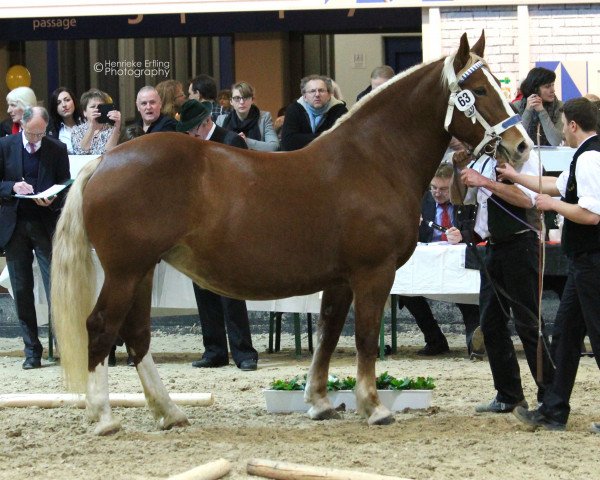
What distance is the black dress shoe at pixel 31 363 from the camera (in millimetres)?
10086

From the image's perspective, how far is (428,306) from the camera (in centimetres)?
1059

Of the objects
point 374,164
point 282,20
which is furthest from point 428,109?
point 282,20

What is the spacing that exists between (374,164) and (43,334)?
5837mm

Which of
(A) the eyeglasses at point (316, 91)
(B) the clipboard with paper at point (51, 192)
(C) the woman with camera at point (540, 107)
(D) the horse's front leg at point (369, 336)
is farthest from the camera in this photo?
(C) the woman with camera at point (540, 107)

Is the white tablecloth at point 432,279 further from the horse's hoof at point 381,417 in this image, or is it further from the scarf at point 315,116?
the horse's hoof at point 381,417

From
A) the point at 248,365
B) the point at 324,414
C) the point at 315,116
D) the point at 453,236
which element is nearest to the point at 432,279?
the point at 453,236

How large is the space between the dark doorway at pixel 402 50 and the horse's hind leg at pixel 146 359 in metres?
9.57

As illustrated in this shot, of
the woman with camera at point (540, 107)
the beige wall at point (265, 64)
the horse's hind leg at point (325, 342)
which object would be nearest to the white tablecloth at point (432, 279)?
the woman with camera at point (540, 107)

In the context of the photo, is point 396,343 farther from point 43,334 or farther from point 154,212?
point 154,212

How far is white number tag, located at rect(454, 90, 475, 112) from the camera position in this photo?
698 centimetres

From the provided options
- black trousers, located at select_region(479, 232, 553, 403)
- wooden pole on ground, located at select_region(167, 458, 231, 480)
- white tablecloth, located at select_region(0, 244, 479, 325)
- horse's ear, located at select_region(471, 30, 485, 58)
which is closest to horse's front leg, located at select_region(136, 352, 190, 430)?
wooden pole on ground, located at select_region(167, 458, 231, 480)

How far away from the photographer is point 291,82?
52.4 ft

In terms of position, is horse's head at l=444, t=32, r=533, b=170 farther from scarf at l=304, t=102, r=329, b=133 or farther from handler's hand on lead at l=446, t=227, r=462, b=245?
scarf at l=304, t=102, r=329, b=133

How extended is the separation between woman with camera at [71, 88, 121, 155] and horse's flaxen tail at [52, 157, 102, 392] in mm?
4027
